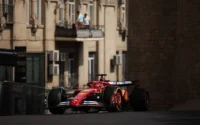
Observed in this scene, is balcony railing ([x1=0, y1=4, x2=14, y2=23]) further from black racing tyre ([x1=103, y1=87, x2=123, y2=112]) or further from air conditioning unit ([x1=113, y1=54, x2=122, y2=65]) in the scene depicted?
black racing tyre ([x1=103, y1=87, x2=123, y2=112])

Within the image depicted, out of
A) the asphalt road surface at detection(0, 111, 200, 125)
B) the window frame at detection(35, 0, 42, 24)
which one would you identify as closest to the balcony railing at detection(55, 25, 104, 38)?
the window frame at detection(35, 0, 42, 24)

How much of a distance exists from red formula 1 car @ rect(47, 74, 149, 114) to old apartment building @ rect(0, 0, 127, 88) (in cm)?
1457

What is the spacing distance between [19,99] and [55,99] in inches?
40.2

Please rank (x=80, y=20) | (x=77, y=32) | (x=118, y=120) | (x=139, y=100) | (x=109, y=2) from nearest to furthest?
(x=118, y=120)
(x=139, y=100)
(x=77, y=32)
(x=80, y=20)
(x=109, y=2)

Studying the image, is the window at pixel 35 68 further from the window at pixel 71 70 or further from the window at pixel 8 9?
the window at pixel 71 70

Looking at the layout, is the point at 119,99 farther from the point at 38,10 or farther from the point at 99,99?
the point at 38,10

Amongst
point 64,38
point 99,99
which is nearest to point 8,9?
point 64,38

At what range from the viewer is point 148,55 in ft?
102

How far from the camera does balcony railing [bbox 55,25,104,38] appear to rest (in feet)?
142

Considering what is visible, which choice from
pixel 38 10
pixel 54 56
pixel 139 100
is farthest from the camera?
pixel 54 56

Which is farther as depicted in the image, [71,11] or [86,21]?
[86,21]

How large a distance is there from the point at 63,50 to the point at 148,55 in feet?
46.1

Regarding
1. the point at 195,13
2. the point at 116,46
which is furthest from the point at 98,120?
the point at 116,46

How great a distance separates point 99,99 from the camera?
24.2 metres
